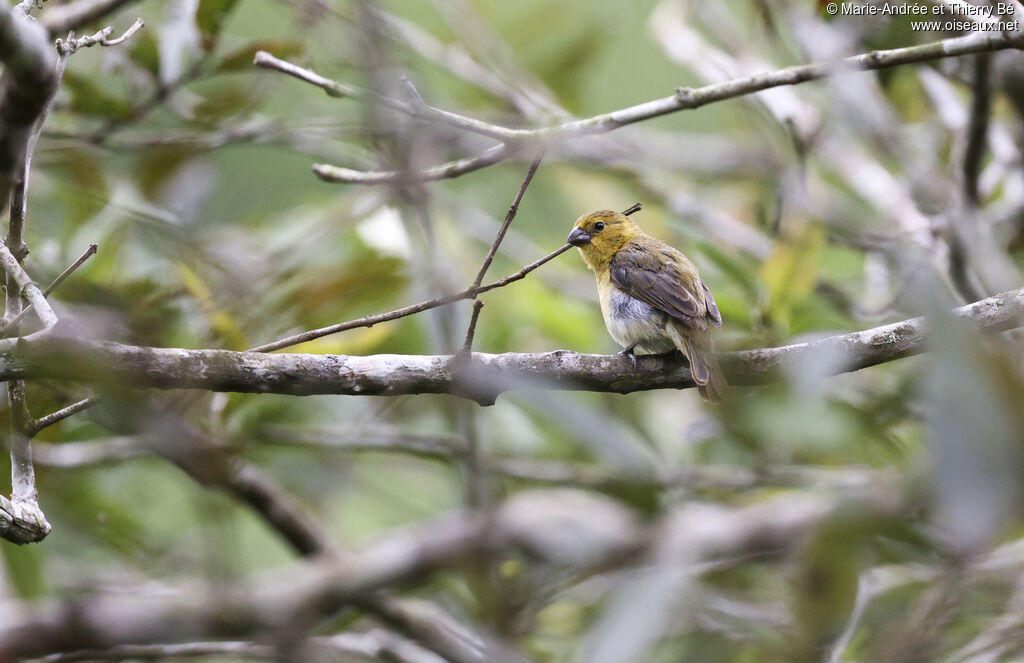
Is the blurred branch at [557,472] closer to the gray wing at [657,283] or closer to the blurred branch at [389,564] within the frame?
the blurred branch at [389,564]

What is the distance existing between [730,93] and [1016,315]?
2.69 ft

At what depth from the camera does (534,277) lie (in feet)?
14.7

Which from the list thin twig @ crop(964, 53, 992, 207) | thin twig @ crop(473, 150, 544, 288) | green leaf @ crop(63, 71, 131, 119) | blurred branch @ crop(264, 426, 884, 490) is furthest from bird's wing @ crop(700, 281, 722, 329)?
green leaf @ crop(63, 71, 131, 119)

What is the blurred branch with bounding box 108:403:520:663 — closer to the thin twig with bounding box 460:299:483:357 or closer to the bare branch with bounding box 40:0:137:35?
the thin twig with bounding box 460:299:483:357

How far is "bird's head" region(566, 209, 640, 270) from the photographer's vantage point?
401cm

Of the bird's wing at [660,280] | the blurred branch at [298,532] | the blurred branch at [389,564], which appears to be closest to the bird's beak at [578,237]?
the bird's wing at [660,280]

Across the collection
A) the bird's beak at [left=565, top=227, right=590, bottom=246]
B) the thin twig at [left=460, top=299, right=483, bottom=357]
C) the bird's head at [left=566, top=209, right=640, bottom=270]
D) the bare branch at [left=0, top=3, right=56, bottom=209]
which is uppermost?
the bird's head at [left=566, top=209, right=640, bottom=270]

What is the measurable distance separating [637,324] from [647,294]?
0.54 feet

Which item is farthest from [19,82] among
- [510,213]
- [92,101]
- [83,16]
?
[92,101]

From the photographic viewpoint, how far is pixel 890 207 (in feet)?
14.8

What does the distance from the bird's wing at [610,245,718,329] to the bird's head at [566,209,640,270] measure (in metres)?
0.09

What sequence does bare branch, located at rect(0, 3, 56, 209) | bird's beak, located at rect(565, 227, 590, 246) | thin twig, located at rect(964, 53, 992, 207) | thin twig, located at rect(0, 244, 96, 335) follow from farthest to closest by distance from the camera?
bird's beak, located at rect(565, 227, 590, 246) → thin twig, located at rect(964, 53, 992, 207) → thin twig, located at rect(0, 244, 96, 335) → bare branch, located at rect(0, 3, 56, 209)

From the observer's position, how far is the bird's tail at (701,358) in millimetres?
2666

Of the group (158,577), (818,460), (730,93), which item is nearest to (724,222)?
(818,460)
